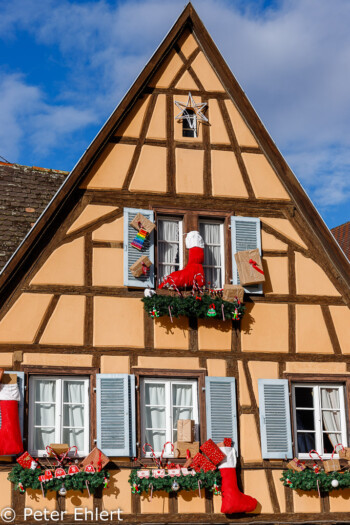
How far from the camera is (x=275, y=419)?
43.4ft

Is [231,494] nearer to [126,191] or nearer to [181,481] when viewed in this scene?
[181,481]

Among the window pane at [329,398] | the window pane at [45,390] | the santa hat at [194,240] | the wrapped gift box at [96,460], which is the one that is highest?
the santa hat at [194,240]

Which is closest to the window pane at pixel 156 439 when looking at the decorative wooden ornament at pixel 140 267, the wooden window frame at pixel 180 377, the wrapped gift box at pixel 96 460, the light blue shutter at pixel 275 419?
the wooden window frame at pixel 180 377

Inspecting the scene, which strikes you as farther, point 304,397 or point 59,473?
point 304,397

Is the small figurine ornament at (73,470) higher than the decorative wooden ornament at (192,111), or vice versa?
the decorative wooden ornament at (192,111)

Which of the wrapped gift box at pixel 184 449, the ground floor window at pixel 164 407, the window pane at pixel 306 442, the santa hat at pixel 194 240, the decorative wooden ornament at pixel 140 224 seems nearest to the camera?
the wrapped gift box at pixel 184 449

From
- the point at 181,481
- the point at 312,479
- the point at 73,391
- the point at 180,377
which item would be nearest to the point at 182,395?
the point at 180,377

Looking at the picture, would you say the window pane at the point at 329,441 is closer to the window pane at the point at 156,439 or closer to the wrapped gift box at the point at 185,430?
the wrapped gift box at the point at 185,430

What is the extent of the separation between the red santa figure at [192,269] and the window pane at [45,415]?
7.57 ft

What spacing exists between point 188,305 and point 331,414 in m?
2.67

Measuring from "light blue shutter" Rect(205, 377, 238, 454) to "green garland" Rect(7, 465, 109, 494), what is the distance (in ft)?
5.48

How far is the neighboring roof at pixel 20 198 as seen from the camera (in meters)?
14.2

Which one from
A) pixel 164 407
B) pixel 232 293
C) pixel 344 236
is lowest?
pixel 164 407

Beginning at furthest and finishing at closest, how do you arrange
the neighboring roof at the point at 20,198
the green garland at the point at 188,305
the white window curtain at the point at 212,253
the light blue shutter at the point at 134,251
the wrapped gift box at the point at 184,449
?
the neighboring roof at the point at 20,198 → the white window curtain at the point at 212,253 → the light blue shutter at the point at 134,251 → the green garland at the point at 188,305 → the wrapped gift box at the point at 184,449
